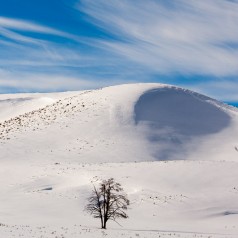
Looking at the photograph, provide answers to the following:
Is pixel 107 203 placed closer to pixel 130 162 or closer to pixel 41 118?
pixel 130 162

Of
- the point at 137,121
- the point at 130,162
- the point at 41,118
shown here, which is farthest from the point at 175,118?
the point at 130,162

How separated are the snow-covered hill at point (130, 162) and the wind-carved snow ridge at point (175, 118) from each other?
20cm

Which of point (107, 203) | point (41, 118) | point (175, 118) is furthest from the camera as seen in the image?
point (41, 118)

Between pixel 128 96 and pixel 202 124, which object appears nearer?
pixel 202 124

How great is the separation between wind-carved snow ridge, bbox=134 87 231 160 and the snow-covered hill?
195 mm

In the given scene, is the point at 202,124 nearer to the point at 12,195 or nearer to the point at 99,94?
the point at 99,94

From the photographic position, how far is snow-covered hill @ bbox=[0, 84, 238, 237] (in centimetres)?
5012

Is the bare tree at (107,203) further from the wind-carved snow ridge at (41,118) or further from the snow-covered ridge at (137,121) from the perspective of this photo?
the wind-carved snow ridge at (41,118)

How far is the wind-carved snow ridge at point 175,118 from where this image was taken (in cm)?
8531

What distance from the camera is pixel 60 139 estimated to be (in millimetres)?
83312

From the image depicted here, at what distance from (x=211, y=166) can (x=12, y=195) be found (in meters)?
26.1

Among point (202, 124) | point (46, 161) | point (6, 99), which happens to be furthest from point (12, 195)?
point (6, 99)

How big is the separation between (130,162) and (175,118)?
2537cm

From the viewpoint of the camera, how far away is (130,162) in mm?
72750
